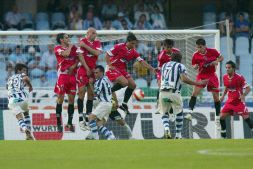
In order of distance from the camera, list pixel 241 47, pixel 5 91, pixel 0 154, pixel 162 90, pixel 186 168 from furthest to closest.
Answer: pixel 241 47 < pixel 5 91 < pixel 162 90 < pixel 0 154 < pixel 186 168

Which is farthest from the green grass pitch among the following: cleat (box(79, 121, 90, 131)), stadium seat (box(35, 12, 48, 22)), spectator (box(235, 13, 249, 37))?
stadium seat (box(35, 12, 48, 22))

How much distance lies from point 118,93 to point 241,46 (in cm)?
737

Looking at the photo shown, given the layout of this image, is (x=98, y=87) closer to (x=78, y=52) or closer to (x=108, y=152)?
(x=78, y=52)

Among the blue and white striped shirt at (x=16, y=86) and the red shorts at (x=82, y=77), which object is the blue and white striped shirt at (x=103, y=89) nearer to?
the red shorts at (x=82, y=77)

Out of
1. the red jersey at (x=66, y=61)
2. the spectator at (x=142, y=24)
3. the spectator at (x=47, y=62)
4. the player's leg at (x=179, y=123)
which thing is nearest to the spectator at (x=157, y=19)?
the spectator at (x=142, y=24)

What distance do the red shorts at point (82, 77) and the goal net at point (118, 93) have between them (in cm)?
238

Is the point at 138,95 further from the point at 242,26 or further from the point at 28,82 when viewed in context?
the point at 242,26

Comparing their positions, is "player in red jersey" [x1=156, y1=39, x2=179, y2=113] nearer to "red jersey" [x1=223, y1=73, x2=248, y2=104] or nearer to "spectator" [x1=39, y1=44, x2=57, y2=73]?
"red jersey" [x1=223, y1=73, x2=248, y2=104]

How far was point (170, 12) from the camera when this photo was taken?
31672mm

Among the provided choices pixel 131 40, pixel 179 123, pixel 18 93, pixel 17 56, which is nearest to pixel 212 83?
pixel 179 123

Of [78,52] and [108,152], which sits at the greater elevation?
[78,52]

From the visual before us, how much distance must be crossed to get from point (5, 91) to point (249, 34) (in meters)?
9.35

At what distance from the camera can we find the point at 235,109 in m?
20.8

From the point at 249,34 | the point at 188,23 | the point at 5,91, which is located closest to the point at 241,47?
the point at 249,34
